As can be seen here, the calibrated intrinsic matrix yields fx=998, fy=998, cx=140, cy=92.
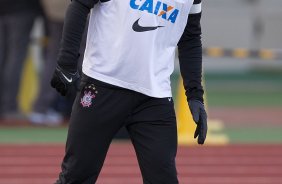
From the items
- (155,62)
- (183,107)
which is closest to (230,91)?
(183,107)

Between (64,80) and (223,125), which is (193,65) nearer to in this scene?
(64,80)

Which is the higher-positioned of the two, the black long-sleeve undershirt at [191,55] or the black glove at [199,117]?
the black long-sleeve undershirt at [191,55]

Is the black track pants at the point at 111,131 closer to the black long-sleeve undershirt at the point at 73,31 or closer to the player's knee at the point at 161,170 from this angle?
the player's knee at the point at 161,170

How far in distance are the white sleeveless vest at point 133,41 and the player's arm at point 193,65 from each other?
0.20 m

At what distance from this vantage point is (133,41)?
5.05 metres

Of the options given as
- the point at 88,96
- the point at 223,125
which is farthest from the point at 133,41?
the point at 223,125

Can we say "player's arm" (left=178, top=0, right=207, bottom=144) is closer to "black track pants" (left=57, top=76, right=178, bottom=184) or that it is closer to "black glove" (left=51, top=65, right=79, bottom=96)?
"black track pants" (left=57, top=76, right=178, bottom=184)

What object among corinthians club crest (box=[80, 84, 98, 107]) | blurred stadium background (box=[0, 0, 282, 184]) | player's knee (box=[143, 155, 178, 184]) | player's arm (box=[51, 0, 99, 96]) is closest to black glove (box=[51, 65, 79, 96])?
player's arm (box=[51, 0, 99, 96])

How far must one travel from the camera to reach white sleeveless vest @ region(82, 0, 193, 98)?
503 cm

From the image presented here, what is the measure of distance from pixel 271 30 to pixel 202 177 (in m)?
9.68

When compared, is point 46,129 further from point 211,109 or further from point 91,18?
point 91,18

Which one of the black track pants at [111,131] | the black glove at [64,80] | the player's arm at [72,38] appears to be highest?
the player's arm at [72,38]

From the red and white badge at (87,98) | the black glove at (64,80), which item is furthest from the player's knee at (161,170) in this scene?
the black glove at (64,80)

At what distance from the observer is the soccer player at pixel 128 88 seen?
505 centimetres
